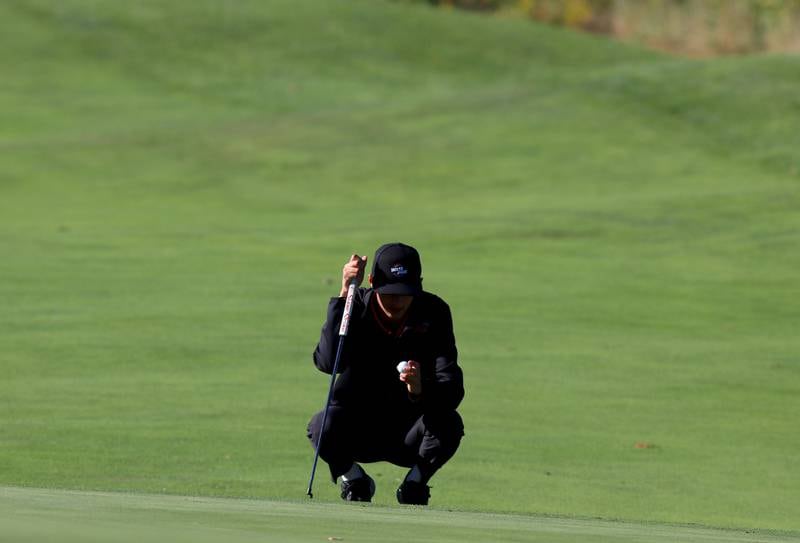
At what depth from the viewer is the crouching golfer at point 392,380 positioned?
808 cm

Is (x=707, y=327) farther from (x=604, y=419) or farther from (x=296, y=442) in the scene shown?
(x=296, y=442)

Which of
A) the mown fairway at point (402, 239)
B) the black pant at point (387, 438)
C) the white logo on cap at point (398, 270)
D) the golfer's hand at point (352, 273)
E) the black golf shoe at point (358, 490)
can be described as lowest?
the mown fairway at point (402, 239)

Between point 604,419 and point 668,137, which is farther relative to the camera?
point 668,137

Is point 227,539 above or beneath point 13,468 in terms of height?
above

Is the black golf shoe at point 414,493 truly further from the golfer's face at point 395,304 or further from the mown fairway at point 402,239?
the golfer's face at point 395,304

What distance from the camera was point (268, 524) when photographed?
19.6 ft

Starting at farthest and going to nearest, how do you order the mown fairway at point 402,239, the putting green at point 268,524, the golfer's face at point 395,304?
1. the mown fairway at point 402,239
2. the golfer's face at point 395,304
3. the putting green at point 268,524

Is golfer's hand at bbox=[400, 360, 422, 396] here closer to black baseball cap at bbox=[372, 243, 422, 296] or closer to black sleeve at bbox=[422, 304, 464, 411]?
black sleeve at bbox=[422, 304, 464, 411]

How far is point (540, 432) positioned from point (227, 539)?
22.1 feet

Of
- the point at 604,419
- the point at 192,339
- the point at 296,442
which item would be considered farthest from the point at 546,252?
the point at 296,442

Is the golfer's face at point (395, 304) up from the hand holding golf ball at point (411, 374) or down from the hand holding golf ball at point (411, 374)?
up

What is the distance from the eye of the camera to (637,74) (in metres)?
40.0

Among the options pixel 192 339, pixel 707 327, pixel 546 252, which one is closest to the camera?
pixel 192 339

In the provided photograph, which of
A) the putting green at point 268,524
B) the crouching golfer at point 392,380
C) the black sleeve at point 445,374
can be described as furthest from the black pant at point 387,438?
the putting green at point 268,524
